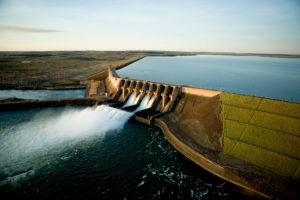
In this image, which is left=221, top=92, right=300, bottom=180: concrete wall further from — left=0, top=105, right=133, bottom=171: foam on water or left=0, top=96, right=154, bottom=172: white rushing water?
left=0, top=105, right=133, bottom=171: foam on water

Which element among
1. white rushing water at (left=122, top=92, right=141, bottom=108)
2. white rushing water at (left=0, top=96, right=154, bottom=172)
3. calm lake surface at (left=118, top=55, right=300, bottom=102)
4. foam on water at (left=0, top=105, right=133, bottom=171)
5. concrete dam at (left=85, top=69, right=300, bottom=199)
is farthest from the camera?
calm lake surface at (left=118, top=55, right=300, bottom=102)

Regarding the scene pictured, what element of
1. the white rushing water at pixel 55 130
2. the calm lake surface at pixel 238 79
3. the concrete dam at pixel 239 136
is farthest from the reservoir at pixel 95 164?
the calm lake surface at pixel 238 79

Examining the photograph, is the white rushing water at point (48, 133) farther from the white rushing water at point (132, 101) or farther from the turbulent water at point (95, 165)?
the white rushing water at point (132, 101)

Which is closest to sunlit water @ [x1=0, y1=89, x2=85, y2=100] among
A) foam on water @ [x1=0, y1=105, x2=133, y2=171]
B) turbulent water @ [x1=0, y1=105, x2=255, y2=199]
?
foam on water @ [x1=0, y1=105, x2=133, y2=171]

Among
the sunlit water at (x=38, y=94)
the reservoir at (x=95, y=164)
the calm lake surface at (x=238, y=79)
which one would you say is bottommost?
the reservoir at (x=95, y=164)

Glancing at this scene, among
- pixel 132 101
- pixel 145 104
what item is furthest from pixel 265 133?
pixel 132 101

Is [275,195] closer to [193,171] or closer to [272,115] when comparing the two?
[193,171]

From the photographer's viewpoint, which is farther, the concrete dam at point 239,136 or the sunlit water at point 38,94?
the sunlit water at point 38,94

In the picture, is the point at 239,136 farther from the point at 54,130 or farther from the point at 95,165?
the point at 54,130
